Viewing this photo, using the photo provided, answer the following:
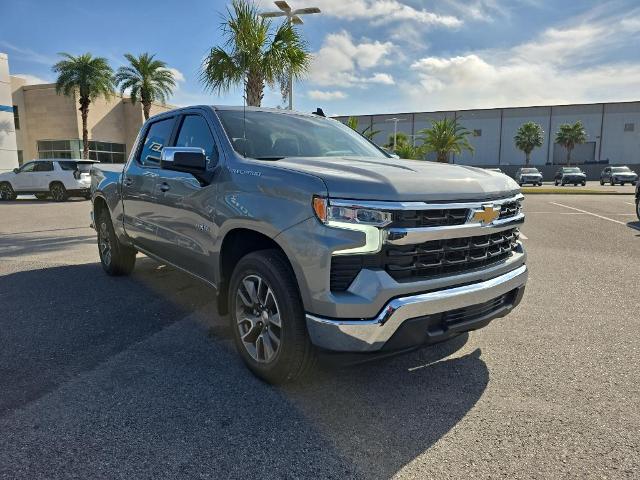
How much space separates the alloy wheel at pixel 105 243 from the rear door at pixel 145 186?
899 mm

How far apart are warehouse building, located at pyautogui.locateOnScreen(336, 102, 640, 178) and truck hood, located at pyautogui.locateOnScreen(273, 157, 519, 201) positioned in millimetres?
Answer: 64614

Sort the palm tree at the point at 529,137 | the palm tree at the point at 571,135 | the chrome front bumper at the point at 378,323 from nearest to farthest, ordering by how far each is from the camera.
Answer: the chrome front bumper at the point at 378,323, the palm tree at the point at 571,135, the palm tree at the point at 529,137

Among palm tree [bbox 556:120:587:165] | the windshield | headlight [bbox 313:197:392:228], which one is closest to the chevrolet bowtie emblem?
headlight [bbox 313:197:392:228]

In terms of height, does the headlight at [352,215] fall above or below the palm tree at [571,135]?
below

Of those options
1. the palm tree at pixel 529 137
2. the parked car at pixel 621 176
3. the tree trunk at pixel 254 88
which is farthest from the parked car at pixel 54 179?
the palm tree at pixel 529 137

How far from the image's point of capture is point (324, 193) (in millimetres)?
2486

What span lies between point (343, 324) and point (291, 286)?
1.43 ft

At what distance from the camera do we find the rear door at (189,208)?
3467mm

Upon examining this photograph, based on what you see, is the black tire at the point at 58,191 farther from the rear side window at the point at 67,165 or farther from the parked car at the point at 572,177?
the parked car at the point at 572,177

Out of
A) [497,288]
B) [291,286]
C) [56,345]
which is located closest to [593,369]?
[497,288]

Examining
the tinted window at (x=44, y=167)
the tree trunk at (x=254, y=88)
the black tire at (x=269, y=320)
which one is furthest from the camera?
the tinted window at (x=44, y=167)

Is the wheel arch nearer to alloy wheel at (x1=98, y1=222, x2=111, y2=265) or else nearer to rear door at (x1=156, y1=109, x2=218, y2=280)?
rear door at (x1=156, y1=109, x2=218, y2=280)

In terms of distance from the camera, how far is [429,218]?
256cm

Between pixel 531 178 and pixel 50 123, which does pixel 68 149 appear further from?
pixel 531 178
